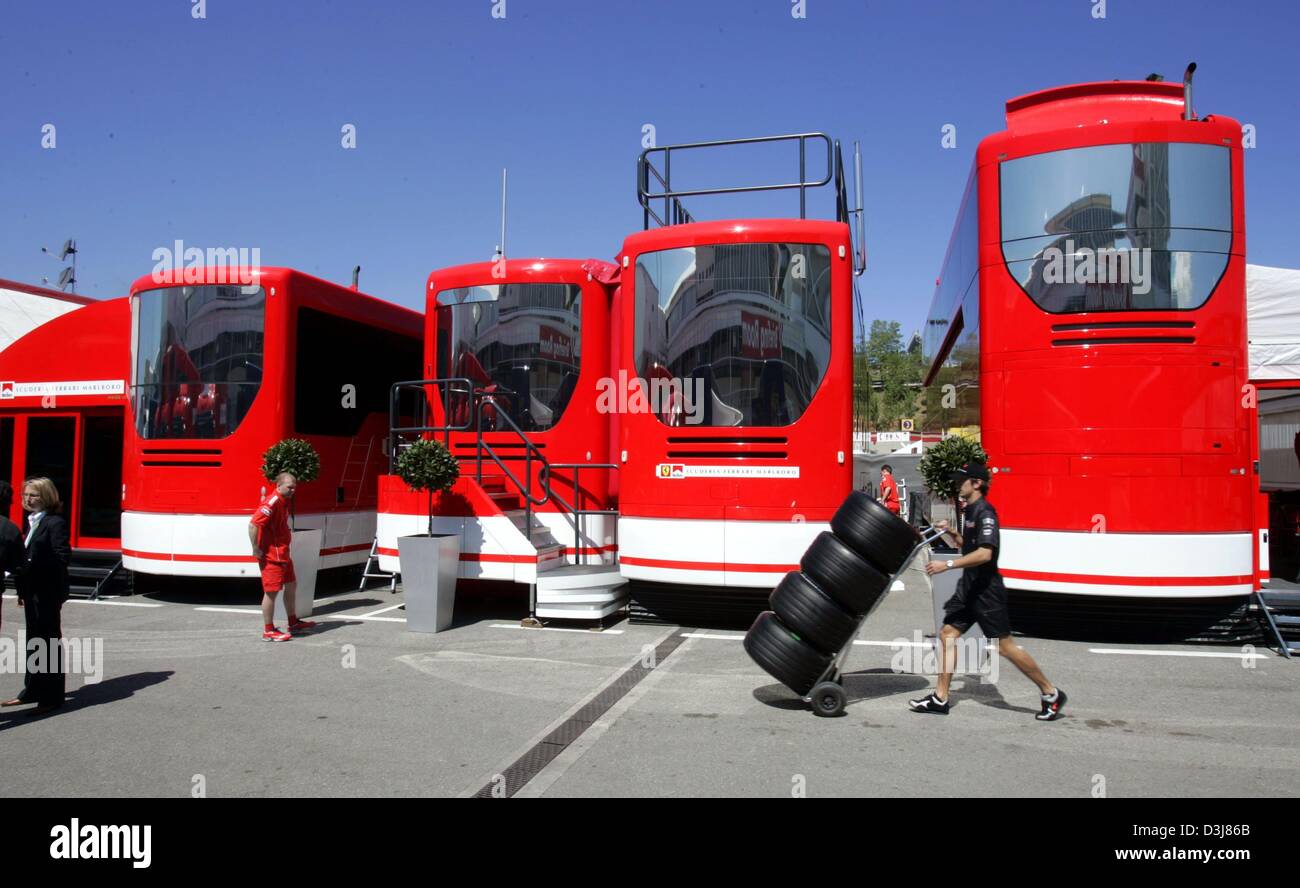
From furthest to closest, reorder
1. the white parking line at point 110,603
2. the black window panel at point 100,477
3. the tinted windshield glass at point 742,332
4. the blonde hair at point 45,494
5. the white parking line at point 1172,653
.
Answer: the black window panel at point 100,477, the white parking line at point 110,603, the tinted windshield glass at point 742,332, the white parking line at point 1172,653, the blonde hair at point 45,494

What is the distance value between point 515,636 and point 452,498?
177cm

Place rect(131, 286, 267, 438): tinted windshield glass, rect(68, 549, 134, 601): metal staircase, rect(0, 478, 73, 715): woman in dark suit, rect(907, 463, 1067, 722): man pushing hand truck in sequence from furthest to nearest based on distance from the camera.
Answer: rect(68, 549, 134, 601): metal staircase, rect(131, 286, 267, 438): tinted windshield glass, rect(0, 478, 73, 715): woman in dark suit, rect(907, 463, 1067, 722): man pushing hand truck

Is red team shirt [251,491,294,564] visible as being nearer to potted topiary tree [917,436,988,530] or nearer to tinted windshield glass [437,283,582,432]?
tinted windshield glass [437,283,582,432]

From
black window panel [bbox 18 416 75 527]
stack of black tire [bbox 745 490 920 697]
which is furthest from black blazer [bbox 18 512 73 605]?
black window panel [bbox 18 416 75 527]

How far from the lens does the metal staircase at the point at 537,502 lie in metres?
8.98

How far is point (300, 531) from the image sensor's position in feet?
31.7

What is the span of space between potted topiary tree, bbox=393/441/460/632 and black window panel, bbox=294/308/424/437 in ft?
7.38

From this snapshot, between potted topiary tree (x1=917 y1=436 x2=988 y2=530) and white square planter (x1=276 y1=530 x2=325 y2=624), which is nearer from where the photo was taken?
potted topiary tree (x1=917 y1=436 x2=988 y2=530)

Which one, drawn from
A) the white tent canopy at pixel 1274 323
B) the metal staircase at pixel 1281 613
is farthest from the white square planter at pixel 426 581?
the white tent canopy at pixel 1274 323

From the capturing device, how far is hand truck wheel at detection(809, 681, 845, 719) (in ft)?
18.9

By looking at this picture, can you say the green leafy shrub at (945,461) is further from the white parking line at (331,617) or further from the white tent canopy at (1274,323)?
the white parking line at (331,617)

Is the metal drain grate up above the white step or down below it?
below

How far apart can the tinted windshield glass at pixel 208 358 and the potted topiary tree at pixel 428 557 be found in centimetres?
246
